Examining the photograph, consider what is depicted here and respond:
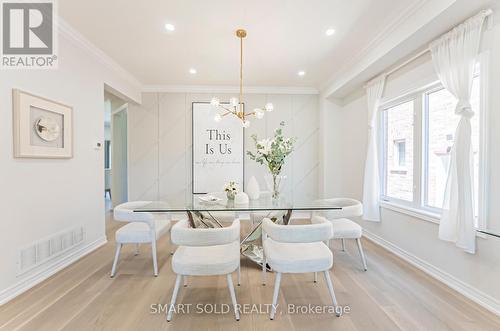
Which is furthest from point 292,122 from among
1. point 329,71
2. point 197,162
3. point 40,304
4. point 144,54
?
point 40,304

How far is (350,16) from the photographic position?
95.6 inches

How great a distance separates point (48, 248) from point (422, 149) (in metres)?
4.38

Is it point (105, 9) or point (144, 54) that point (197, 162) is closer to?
point (144, 54)

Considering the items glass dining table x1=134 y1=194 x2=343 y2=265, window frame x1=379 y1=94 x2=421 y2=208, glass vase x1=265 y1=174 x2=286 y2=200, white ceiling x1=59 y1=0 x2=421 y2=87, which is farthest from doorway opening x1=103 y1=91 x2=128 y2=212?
window frame x1=379 y1=94 x2=421 y2=208

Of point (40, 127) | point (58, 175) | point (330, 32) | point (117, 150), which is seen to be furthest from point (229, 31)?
point (117, 150)

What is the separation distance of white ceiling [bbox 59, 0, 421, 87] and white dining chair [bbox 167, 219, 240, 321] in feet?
7.04

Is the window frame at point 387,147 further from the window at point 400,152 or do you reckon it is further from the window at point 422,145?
the window at point 400,152

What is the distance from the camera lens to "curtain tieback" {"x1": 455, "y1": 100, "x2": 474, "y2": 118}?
202cm

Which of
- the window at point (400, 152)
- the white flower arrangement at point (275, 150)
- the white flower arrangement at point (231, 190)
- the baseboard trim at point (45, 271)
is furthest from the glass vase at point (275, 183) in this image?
the baseboard trim at point (45, 271)

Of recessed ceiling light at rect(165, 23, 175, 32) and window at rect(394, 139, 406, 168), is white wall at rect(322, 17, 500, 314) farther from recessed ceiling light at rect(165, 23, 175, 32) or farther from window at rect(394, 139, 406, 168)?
recessed ceiling light at rect(165, 23, 175, 32)

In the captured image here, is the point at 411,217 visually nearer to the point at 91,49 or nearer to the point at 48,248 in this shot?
the point at 48,248

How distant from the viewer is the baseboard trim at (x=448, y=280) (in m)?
1.91

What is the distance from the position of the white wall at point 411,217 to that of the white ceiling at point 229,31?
A: 76 centimetres

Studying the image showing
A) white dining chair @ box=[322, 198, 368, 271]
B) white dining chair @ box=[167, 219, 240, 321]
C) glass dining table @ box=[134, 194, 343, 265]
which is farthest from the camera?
white dining chair @ box=[322, 198, 368, 271]
